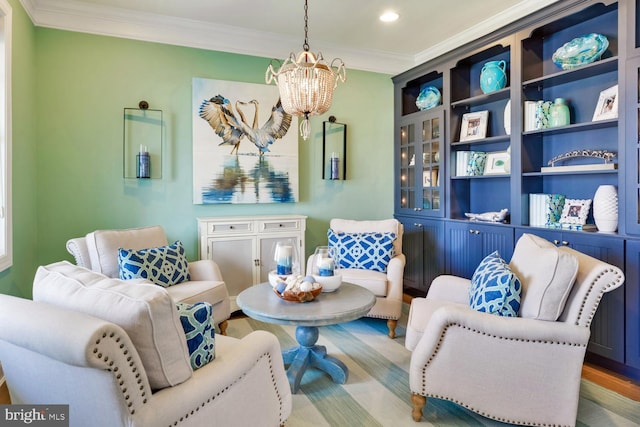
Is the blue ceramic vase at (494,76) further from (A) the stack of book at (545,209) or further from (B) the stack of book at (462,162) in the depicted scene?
(A) the stack of book at (545,209)

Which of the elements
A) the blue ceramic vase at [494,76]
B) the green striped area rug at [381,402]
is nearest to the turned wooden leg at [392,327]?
the green striped area rug at [381,402]

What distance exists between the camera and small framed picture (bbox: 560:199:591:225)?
2814 mm

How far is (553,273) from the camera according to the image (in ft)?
5.99

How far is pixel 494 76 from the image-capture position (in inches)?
132

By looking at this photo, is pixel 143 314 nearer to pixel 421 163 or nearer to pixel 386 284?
pixel 386 284

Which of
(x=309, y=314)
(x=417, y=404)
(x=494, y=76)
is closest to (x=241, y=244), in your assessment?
(x=309, y=314)

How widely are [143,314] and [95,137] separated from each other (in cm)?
283

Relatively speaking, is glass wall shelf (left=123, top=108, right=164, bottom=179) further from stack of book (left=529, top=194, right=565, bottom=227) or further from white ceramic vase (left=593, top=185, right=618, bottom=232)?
white ceramic vase (left=593, top=185, right=618, bottom=232)

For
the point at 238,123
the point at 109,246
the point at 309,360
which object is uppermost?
the point at 238,123

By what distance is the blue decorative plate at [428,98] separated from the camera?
13.1 feet

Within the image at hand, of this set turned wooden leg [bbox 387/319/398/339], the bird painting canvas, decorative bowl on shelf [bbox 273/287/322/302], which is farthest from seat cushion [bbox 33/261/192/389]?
the bird painting canvas

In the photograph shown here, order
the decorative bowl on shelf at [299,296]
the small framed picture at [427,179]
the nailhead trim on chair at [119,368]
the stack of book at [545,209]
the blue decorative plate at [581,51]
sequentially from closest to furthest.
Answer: the nailhead trim on chair at [119,368] < the decorative bowl on shelf at [299,296] < the blue decorative plate at [581,51] < the stack of book at [545,209] < the small framed picture at [427,179]

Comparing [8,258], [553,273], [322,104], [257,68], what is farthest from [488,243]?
[8,258]

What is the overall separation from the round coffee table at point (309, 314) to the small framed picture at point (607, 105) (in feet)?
6.47
